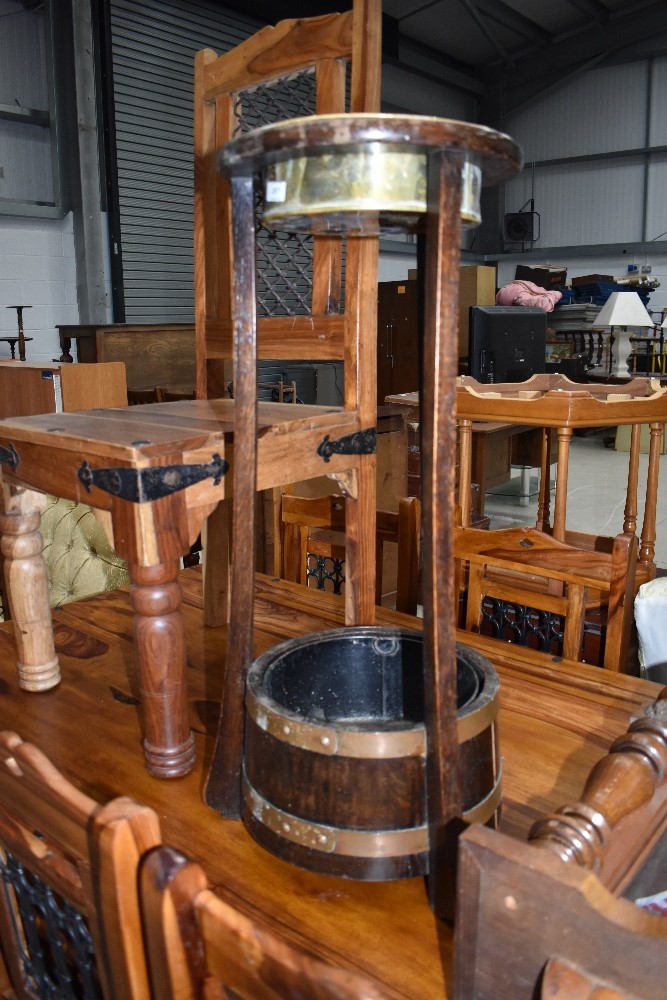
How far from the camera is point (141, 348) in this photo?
4883mm

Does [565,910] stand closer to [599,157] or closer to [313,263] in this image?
[313,263]

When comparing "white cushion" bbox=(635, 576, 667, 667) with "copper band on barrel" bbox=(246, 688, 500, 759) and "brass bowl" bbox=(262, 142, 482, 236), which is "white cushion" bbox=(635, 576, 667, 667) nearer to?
"copper band on barrel" bbox=(246, 688, 500, 759)

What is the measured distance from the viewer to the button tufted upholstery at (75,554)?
212cm

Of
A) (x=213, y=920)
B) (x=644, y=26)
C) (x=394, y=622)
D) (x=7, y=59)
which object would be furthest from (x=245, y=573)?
(x=644, y=26)

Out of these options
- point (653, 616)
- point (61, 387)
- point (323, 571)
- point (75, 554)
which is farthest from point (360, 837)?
point (61, 387)

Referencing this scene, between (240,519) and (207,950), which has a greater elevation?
(240,519)

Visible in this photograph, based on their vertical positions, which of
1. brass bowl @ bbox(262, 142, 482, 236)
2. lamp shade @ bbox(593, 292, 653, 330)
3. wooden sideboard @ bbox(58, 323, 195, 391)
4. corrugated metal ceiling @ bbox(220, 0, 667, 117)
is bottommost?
wooden sideboard @ bbox(58, 323, 195, 391)

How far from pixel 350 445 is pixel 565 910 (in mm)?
907

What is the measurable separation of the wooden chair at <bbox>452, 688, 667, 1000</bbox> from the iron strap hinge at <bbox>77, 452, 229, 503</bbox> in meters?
0.58

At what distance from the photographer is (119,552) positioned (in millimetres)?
967

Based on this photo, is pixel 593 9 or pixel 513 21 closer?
pixel 593 9

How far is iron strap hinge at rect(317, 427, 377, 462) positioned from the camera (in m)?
1.21

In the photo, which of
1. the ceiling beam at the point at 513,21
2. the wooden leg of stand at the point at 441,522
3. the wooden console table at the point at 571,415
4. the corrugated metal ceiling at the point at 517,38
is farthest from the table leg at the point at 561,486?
the ceiling beam at the point at 513,21

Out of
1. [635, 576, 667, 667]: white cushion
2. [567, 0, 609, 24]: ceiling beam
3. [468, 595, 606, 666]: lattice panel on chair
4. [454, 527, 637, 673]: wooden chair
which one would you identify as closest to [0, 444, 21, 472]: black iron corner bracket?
[454, 527, 637, 673]: wooden chair
